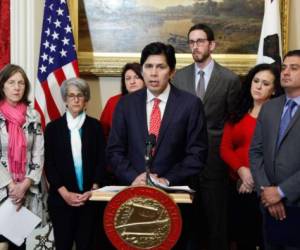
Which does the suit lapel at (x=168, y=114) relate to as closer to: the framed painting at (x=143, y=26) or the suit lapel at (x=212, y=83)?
the suit lapel at (x=212, y=83)

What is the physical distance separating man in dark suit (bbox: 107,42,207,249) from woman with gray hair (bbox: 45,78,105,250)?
2.39 feet

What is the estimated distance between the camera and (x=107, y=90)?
4.51 meters

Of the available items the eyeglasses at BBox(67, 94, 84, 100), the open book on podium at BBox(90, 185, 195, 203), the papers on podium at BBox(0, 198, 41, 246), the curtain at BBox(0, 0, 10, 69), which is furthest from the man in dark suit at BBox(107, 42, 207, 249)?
the curtain at BBox(0, 0, 10, 69)

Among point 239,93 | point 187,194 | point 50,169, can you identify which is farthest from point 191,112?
point 50,169

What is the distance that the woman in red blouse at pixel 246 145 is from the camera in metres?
3.32

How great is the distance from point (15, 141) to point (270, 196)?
171 cm

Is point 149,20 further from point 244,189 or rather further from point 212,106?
point 244,189

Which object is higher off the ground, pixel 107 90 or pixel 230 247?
pixel 107 90

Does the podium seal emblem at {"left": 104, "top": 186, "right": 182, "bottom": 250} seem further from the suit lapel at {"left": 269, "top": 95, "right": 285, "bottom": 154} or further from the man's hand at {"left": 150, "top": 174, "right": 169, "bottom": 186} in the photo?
the suit lapel at {"left": 269, "top": 95, "right": 285, "bottom": 154}

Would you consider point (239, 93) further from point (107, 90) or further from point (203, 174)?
point (107, 90)

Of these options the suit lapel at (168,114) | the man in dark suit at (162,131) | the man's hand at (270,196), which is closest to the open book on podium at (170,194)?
the man in dark suit at (162,131)

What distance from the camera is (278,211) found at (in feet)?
8.83

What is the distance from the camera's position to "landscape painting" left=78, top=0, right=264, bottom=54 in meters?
4.43

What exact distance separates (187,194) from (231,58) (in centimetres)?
251
